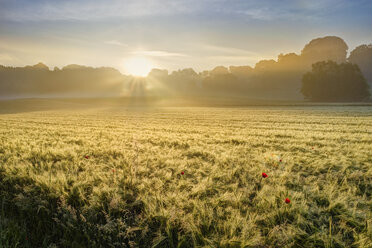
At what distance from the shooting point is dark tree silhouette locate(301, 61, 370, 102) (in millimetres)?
69188

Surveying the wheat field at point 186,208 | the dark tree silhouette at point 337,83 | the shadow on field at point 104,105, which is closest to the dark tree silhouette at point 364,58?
the dark tree silhouette at point 337,83

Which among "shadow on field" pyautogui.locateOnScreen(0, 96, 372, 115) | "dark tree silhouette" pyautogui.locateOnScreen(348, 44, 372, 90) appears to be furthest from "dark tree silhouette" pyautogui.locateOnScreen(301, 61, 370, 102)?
"dark tree silhouette" pyautogui.locateOnScreen(348, 44, 372, 90)

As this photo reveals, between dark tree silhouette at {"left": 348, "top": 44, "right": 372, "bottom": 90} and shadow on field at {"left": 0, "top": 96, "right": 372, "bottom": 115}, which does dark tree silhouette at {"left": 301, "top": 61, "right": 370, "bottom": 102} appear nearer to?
shadow on field at {"left": 0, "top": 96, "right": 372, "bottom": 115}

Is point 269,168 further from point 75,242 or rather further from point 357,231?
point 75,242

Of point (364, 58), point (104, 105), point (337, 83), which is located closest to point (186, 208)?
point (104, 105)

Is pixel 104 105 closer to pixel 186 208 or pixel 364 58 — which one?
pixel 186 208

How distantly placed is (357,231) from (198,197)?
81.8 inches

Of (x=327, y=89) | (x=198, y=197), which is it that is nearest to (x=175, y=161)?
(x=198, y=197)

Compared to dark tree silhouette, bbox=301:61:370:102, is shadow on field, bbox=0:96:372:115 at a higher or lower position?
lower

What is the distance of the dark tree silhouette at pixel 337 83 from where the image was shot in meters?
69.2

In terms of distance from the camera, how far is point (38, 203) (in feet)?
9.85

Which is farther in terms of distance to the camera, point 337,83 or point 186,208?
point 337,83

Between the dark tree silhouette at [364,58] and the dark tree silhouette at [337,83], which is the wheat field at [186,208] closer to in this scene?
the dark tree silhouette at [337,83]

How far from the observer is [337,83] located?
2790 inches
